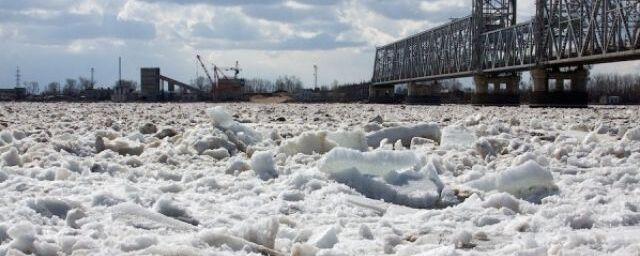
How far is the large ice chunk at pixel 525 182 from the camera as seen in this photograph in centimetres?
648

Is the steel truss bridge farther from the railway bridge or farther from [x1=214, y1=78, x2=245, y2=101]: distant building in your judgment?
[x1=214, y1=78, x2=245, y2=101]: distant building

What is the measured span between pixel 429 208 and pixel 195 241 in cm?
244

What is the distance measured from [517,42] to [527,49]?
9.02 ft

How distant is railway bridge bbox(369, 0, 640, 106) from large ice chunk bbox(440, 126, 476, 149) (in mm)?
41573

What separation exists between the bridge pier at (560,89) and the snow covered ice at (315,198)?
5110cm

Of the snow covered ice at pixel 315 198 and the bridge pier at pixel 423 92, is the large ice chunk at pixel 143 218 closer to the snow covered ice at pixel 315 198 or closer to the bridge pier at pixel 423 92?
the snow covered ice at pixel 315 198

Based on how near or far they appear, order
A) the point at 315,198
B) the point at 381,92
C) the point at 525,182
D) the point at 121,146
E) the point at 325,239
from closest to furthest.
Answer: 1. the point at 325,239
2. the point at 315,198
3. the point at 525,182
4. the point at 121,146
5. the point at 381,92

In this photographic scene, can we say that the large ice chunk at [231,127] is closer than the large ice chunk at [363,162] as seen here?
No

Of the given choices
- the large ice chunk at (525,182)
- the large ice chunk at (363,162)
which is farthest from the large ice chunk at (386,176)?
the large ice chunk at (525,182)

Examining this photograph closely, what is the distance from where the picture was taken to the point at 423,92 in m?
113

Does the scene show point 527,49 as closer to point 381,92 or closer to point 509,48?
point 509,48

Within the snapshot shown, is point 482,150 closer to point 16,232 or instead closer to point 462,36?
point 16,232

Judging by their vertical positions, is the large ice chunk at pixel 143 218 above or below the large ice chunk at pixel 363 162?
below

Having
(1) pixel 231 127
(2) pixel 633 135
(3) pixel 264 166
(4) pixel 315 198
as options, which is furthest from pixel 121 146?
(2) pixel 633 135
